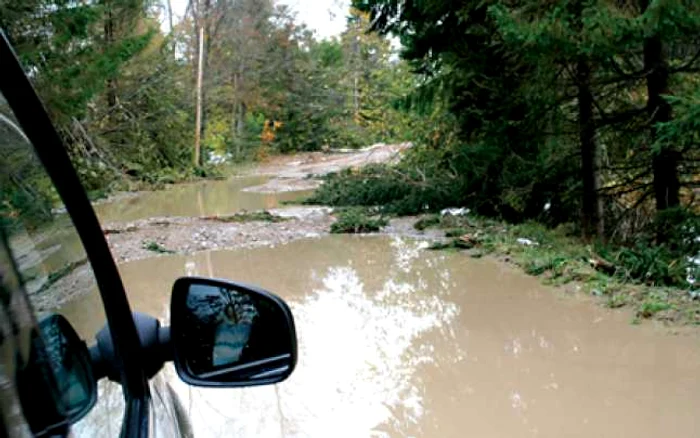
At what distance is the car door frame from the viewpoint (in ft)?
3.04

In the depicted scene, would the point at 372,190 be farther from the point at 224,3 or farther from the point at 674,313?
the point at 224,3

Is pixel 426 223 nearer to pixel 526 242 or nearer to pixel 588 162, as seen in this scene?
pixel 526 242

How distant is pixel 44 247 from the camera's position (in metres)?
1.03

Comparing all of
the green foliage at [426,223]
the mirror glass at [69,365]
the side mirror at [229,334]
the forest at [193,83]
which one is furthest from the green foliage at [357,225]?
the mirror glass at [69,365]

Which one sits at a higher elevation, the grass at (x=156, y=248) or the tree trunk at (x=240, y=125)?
the tree trunk at (x=240, y=125)

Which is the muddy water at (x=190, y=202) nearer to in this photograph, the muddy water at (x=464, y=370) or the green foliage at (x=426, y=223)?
the green foliage at (x=426, y=223)

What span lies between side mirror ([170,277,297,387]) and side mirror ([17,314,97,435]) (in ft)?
0.63

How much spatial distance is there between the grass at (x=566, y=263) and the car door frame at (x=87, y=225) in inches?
178

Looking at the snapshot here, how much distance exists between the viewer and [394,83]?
62.2 feet

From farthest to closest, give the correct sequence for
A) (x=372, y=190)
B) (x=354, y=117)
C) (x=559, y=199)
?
1. (x=354, y=117)
2. (x=372, y=190)
3. (x=559, y=199)

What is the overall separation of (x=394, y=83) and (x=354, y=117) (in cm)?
1207

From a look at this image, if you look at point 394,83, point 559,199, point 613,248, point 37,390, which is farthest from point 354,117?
point 37,390

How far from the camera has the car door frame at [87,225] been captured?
93 cm

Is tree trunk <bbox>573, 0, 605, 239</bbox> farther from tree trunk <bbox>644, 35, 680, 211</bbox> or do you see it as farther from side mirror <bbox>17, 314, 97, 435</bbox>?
side mirror <bbox>17, 314, 97, 435</bbox>
